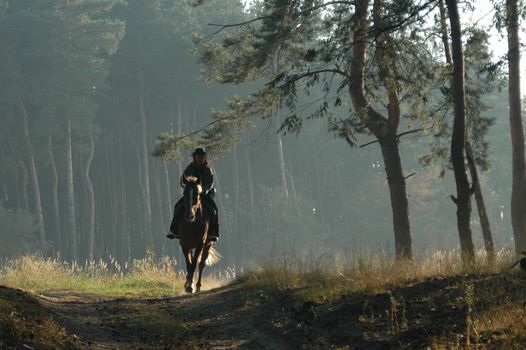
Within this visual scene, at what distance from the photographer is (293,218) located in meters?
72.6

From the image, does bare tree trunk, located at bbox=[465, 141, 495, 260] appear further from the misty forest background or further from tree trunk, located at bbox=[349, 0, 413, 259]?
the misty forest background

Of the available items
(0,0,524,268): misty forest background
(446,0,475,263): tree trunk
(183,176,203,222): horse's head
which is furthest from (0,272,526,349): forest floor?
(0,0,524,268): misty forest background

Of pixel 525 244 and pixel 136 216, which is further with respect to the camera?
pixel 136 216

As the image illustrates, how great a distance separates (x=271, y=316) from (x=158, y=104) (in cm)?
6212

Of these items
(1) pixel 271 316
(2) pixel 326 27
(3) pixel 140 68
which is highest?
A: (3) pixel 140 68

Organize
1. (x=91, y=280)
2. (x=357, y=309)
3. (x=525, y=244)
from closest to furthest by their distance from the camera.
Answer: (x=357, y=309), (x=525, y=244), (x=91, y=280)

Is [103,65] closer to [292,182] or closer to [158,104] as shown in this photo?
[158,104]

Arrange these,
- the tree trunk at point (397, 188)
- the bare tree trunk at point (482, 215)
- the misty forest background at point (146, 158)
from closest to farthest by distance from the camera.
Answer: the bare tree trunk at point (482, 215) < the tree trunk at point (397, 188) < the misty forest background at point (146, 158)

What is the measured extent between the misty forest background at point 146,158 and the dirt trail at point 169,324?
43883 mm

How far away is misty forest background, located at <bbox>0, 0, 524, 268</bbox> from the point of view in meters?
63.6

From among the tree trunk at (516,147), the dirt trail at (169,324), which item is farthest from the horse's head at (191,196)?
the tree trunk at (516,147)

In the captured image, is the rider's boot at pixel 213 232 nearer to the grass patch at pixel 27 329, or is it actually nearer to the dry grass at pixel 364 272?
the dry grass at pixel 364 272

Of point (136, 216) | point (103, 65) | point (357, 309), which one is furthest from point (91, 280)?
point (136, 216)

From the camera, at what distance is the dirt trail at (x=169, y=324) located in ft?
32.2
